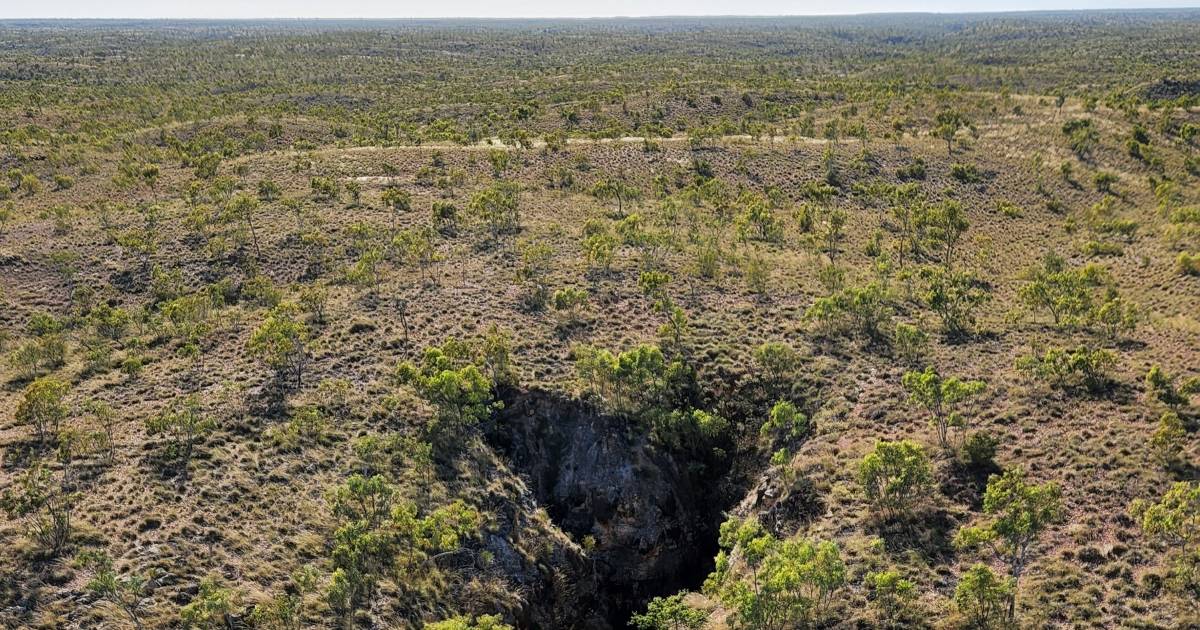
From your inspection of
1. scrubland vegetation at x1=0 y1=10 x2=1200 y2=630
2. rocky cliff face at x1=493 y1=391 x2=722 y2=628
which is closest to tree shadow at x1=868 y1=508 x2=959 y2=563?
scrubland vegetation at x1=0 y1=10 x2=1200 y2=630

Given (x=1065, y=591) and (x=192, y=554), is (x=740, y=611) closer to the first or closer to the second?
(x=1065, y=591)

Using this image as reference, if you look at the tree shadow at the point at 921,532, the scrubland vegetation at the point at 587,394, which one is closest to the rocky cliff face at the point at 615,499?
the scrubland vegetation at the point at 587,394

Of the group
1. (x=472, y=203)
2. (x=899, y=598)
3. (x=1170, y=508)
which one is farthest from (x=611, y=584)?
(x=472, y=203)

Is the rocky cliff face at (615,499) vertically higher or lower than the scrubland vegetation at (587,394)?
lower

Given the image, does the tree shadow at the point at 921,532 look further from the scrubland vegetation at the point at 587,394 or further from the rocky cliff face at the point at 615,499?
the rocky cliff face at the point at 615,499

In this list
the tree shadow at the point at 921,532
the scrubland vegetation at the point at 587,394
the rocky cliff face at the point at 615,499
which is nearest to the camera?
the scrubland vegetation at the point at 587,394

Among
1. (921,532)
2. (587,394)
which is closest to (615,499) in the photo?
(587,394)
